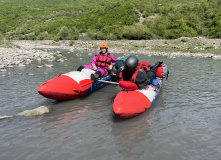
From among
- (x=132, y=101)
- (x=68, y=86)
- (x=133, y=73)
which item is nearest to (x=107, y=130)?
(x=132, y=101)

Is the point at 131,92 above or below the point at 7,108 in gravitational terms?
above

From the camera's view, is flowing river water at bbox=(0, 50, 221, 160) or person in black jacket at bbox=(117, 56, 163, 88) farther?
person in black jacket at bbox=(117, 56, 163, 88)

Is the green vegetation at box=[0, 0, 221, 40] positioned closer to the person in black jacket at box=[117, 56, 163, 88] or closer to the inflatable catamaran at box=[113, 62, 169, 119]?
the inflatable catamaran at box=[113, 62, 169, 119]

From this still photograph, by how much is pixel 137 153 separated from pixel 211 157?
133cm

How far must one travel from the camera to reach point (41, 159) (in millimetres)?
3467

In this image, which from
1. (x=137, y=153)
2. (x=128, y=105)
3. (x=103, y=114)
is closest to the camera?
(x=137, y=153)

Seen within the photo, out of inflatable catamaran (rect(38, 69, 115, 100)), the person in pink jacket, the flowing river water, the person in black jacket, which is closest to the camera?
the flowing river water

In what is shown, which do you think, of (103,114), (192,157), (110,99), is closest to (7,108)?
(103,114)

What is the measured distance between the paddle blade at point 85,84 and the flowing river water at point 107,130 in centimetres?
39

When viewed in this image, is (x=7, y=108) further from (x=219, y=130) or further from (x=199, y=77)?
(x=199, y=77)

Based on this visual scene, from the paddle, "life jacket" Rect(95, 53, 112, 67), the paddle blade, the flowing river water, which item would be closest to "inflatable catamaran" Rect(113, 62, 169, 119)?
the flowing river water

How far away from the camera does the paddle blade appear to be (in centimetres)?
686

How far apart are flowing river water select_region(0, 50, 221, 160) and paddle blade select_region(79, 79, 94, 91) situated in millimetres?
388

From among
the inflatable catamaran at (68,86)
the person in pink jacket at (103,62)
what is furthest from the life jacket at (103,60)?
the inflatable catamaran at (68,86)
